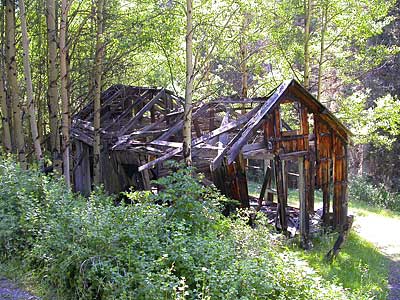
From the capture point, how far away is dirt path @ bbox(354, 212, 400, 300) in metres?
9.33

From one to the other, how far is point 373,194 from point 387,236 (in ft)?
21.3

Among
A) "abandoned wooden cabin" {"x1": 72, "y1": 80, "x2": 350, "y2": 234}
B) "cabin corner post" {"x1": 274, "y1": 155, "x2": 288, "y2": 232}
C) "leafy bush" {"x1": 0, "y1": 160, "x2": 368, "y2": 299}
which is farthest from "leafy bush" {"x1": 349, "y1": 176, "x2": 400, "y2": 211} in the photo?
"leafy bush" {"x1": 0, "y1": 160, "x2": 368, "y2": 299}

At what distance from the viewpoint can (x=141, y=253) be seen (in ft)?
15.8

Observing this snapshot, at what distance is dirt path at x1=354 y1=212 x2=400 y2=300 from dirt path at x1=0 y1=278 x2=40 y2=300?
679cm

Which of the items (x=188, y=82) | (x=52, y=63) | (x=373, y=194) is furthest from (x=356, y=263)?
(x=373, y=194)

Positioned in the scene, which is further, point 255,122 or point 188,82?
point 255,122

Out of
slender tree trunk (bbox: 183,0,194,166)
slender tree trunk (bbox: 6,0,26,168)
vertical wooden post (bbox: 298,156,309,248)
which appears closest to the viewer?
slender tree trunk (bbox: 183,0,194,166)

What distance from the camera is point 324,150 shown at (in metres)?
11.8

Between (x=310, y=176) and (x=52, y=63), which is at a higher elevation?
(x=52, y=63)

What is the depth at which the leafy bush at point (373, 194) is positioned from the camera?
18.7 m

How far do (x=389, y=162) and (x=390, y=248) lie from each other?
29.6 feet

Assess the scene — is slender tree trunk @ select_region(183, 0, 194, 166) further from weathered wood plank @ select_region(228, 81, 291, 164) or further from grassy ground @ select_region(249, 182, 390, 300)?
grassy ground @ select_region(249, 182, 390, 300)

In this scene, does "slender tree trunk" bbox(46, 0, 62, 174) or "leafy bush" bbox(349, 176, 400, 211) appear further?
"leafy bush" bbox(349, 176, 400, 211)

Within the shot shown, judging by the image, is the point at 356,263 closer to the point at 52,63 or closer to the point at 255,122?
the point at 255,122
